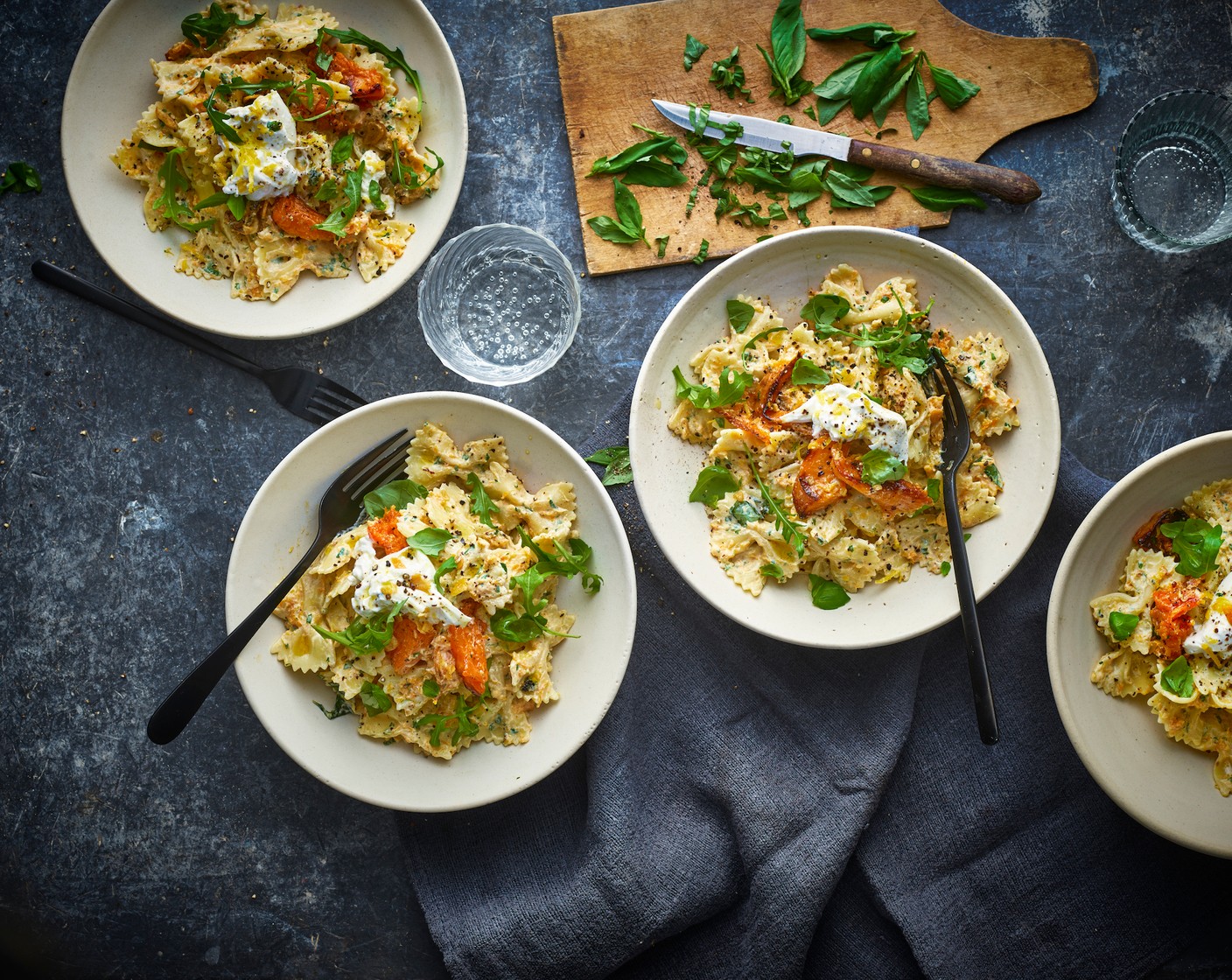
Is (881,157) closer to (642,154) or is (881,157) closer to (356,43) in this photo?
(642,154)

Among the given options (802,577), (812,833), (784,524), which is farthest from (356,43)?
(812,833)

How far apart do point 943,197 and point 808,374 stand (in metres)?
1.07

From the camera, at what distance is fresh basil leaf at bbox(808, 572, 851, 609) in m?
3.18

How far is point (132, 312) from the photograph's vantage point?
131 inches

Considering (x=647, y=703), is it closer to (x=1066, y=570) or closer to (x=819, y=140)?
(x=1066, y=570)

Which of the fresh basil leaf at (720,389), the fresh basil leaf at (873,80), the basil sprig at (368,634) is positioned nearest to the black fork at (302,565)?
the basil sprig at (368,634)

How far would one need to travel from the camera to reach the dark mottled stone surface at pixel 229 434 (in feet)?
11.4

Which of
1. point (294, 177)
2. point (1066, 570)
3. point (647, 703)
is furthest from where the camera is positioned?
point (647, 703)

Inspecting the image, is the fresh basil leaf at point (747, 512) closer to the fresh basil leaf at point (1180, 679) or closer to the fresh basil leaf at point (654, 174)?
the fresh basil leaf at point (654, 174)

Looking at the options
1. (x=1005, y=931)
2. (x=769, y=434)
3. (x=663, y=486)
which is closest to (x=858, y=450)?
(x=769, y=434)

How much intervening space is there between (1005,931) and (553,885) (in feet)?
5.84

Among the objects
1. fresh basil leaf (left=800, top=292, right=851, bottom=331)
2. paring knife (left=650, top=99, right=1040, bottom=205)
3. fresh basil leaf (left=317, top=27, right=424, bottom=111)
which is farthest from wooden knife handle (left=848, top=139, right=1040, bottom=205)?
fresh basil leaf (left=317, top=27, right=424, bottom=111)

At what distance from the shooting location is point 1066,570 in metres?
2.99

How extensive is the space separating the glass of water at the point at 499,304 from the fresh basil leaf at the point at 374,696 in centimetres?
125
